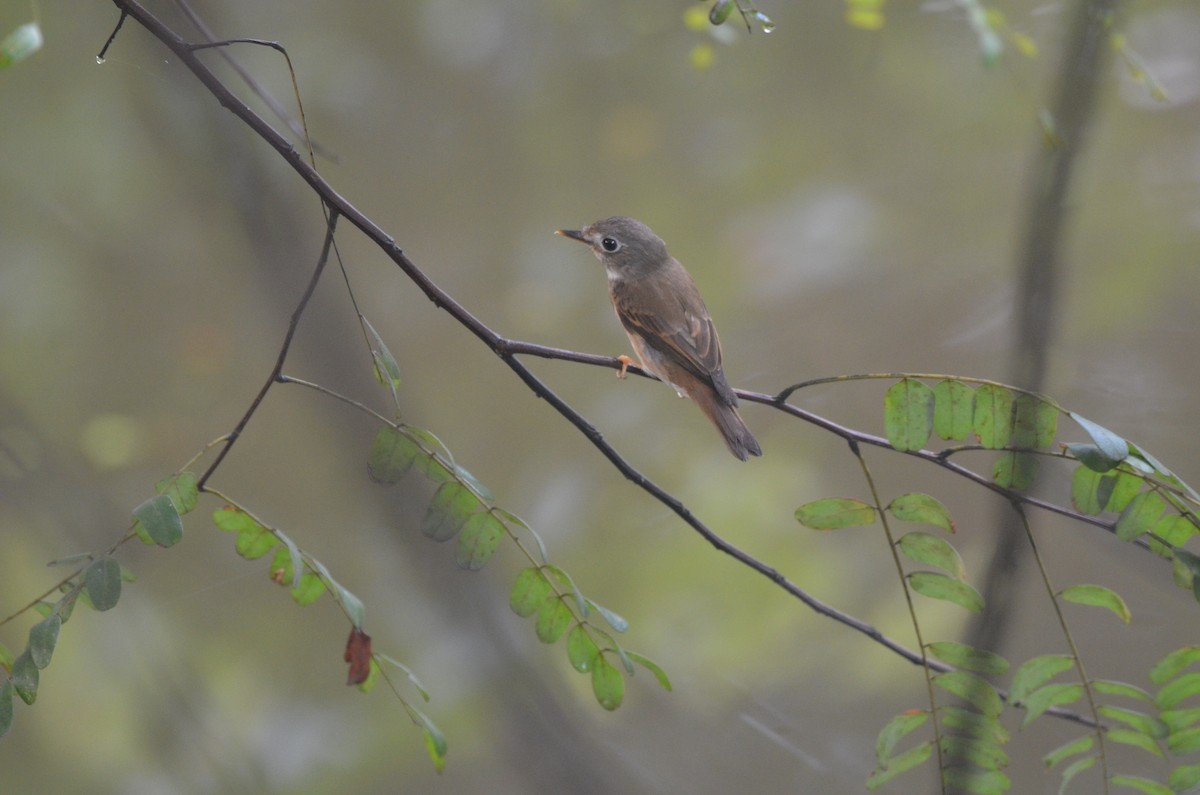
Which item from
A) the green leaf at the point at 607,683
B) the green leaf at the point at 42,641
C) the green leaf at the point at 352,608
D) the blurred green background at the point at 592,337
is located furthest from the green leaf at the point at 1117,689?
the blurred green background at the point at 592,337

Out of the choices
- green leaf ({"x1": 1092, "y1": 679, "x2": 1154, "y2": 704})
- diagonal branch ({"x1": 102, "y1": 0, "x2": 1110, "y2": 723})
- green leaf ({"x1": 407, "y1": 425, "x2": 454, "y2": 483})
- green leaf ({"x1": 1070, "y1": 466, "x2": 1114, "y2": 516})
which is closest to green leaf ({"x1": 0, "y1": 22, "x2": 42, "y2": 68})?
diagonal branch ({"x1": 102, "y1": 0, "x2": 1110, "y2": 723})

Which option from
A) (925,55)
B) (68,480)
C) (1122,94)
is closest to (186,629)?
(68,480)

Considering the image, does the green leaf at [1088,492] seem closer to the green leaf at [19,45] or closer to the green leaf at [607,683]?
the green leaf at [607,683]

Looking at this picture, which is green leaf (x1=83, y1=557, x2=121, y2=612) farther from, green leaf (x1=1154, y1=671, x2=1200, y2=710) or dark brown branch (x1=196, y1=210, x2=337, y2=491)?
green leaf (x1=1154, y1=671, x2=1200, y2=710)

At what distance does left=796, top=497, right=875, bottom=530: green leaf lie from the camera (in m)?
1.12

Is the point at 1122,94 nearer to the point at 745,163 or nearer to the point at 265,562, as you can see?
the point at 745,163

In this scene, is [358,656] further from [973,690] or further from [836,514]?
[973,690]

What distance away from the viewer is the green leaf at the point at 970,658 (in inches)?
42.0

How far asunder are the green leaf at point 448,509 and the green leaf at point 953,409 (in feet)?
1.62

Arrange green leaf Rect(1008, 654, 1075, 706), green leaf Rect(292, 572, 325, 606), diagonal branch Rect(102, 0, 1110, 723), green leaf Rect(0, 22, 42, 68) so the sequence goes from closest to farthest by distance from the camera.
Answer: green leaf Rect(0, 22, 42, 68)
diagonal branch Rect(102, 0, 1110, 723)
green leaf Rect(1008, 654, 1075, 706)
green leaf Rect(292, 572, 325, 606)

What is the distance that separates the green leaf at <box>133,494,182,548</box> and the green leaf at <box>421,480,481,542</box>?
27cm

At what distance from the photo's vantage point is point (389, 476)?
45.3 inches

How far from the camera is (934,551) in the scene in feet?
3.64

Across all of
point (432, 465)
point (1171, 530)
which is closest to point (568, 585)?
point (432, 465)
